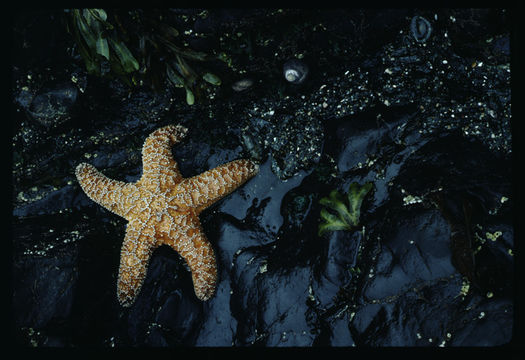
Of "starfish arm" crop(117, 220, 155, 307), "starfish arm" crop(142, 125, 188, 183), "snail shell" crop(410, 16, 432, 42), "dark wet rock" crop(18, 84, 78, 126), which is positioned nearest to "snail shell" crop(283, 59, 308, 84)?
"snail shell" crop(410, 16, 432, 42)

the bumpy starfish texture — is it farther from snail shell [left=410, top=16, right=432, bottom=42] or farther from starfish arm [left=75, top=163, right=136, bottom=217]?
snail shell [left=410, top=16, right=432, bottom=42]

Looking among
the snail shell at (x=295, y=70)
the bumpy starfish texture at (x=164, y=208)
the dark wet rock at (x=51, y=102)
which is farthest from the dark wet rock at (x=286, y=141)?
the dark wet rock at (x=51, y=102)

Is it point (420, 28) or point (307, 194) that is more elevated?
point (420, 28)

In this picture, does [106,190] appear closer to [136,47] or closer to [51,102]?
[51,102]

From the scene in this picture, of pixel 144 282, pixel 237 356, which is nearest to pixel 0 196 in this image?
pixel 144 282

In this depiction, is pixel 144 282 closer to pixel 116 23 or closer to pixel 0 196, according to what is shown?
pixel 0 196

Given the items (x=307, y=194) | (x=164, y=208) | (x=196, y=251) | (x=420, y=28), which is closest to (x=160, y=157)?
(x=164, y=208)
